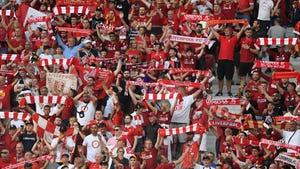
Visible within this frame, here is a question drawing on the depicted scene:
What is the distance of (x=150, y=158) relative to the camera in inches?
1004

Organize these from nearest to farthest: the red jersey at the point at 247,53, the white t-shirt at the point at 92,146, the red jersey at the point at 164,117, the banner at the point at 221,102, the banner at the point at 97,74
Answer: the white t-shirt at the point at 92,146
the banner at the point at 221,102
the red jersey at the point at 164,117
the banner at the point at 97,74
the red jersey at the point at 247,53

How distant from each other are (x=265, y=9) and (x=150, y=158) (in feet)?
23.8

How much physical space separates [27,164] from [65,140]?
131cm

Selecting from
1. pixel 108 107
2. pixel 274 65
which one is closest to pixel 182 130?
pixel 108 107

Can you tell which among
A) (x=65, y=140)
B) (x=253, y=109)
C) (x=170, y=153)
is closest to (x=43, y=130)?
(x=65, y=140)

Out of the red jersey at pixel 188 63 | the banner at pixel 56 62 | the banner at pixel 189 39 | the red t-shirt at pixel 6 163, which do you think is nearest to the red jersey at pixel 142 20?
the banner at pixel 189 39

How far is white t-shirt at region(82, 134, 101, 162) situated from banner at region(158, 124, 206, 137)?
130 cm

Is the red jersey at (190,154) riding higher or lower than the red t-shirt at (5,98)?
lower

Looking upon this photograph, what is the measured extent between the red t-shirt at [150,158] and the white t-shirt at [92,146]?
3.42ft

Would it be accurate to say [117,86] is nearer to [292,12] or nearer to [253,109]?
[253,109]

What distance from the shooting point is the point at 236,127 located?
25734 mm

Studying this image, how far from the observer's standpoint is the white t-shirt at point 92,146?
26094 millimetres

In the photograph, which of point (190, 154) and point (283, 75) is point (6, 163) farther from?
point (283, 75)

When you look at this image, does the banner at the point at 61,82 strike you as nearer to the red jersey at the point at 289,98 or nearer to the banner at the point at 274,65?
the banner at the point at 274,65
